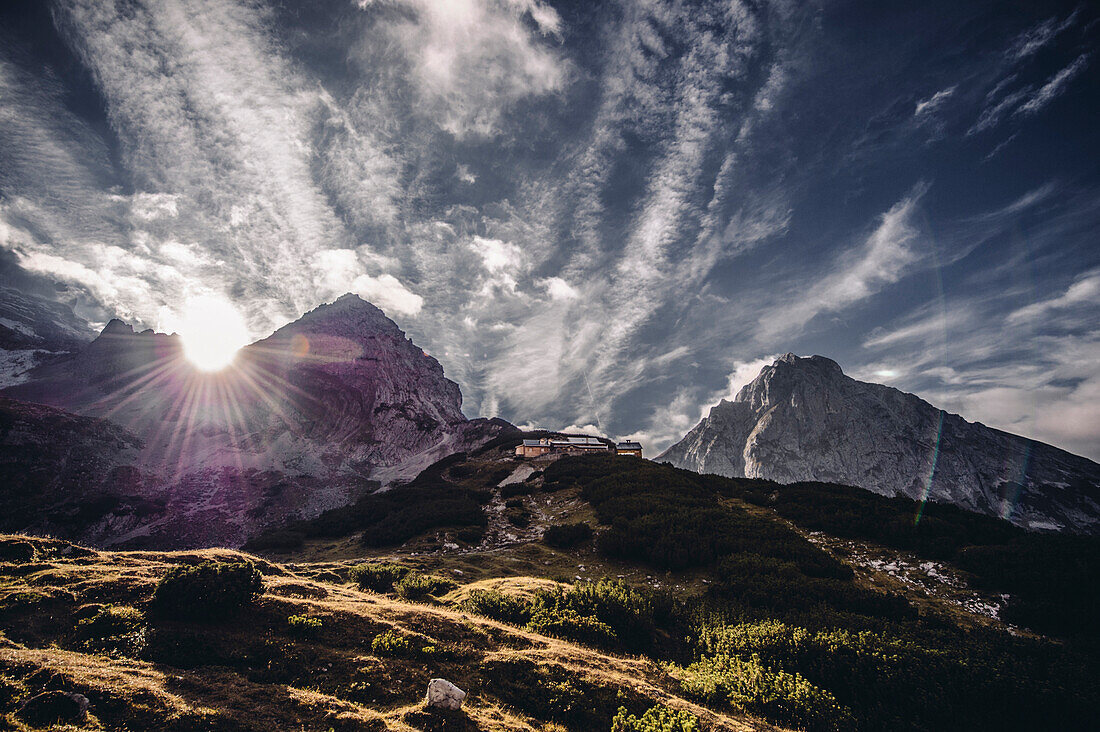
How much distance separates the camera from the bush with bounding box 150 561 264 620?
1112cm

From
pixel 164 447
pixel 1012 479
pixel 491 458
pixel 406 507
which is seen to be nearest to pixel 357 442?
pixel 164 447

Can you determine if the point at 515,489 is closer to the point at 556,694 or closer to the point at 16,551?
the point at 16,551

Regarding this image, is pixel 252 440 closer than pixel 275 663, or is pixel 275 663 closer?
pixel 275 663

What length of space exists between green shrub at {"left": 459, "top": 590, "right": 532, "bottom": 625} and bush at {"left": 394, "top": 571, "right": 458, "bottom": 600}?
229 cm

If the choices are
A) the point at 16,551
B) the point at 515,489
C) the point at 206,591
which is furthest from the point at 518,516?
the point at 16,551

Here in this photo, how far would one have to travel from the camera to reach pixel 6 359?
138 m

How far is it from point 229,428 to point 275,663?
143m

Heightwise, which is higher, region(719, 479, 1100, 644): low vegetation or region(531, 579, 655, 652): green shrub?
region(719, 479, 1100, 644): low vegetation

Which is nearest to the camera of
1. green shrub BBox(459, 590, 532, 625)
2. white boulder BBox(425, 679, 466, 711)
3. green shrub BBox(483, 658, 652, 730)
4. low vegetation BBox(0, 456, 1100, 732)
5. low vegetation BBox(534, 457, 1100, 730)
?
white boulder BBox(425, 679, 466, 711)

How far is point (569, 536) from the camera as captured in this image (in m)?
28.2

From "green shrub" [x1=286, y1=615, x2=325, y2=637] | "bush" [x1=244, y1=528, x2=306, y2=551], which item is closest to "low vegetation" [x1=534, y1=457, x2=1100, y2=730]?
"green shrub" [x1=286, y1=615, x2=325, y2=637]

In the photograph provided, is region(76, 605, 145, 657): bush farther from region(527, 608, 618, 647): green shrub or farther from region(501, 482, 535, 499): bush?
region(501, 482, 535, 499): bush

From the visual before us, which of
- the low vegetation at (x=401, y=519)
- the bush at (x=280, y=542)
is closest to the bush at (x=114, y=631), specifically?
the low vegetation at (x=401, y=519)

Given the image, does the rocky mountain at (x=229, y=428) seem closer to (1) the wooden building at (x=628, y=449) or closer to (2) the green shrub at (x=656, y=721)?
(1) the wooden building at (x=628, y=449)
